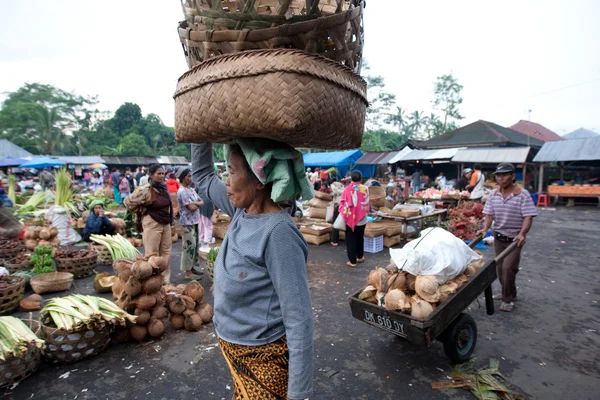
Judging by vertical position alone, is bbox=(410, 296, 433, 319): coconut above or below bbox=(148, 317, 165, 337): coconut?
above

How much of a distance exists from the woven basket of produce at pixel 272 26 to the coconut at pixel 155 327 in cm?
354

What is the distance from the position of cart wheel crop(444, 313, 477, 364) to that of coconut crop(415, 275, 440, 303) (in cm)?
48

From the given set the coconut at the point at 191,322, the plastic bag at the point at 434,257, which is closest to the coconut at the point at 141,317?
the coconut at the point at 191,322

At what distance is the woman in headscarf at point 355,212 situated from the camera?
6.49m

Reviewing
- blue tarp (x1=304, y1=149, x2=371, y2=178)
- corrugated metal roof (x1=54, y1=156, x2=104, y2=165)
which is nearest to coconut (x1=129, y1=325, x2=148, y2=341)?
blue tarp (x1=304, y1=149, x2=371, y2=178)

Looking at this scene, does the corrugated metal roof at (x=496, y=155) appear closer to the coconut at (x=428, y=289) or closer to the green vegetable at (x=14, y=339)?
the coconut at (x=428, y=289)

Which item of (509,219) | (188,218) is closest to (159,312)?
(188,218)

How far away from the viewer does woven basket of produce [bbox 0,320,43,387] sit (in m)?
2.96

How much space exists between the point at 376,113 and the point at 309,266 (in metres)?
44.2

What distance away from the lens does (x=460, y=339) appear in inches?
137

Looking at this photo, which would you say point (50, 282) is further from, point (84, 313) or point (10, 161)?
point (10, 161)

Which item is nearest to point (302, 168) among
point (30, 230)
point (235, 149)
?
point (235, 149)

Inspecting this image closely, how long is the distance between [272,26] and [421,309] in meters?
2.77

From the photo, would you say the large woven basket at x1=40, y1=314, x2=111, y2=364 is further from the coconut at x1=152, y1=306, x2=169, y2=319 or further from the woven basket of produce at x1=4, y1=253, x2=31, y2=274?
the woven basket of produce at x1=4, y1=253, x2=31, y2=274
